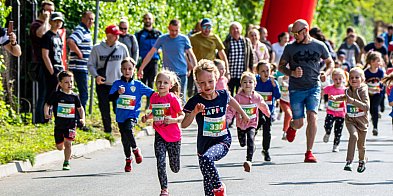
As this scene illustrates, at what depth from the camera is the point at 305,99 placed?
1429 centimetres

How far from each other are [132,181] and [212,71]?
90.2 inches

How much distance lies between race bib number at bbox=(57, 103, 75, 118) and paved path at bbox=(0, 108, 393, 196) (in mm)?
654

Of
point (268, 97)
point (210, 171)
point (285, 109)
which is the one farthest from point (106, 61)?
point (210, 171)

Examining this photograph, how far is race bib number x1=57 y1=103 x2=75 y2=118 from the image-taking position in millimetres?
13562

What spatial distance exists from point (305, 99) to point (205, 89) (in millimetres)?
4209

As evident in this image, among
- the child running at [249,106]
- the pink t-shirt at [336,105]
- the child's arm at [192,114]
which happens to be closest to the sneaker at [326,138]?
the pink t-shirt at [336,105]

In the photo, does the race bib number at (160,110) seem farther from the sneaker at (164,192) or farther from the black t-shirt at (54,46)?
the black t-shirt at (54,46)

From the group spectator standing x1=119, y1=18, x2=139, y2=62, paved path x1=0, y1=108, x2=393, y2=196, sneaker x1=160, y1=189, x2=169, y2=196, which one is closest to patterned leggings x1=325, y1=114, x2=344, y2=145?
paved path x1=0, y1=108, x2=393, y2=196

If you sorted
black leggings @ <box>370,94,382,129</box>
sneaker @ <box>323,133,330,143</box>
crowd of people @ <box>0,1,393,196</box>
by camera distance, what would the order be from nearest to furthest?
crowd of people @ <box>0,1,393,196</box> < sneaker @ <box>323,133,330,143</box> < black leggings @ <box>370,94,382,129</box>

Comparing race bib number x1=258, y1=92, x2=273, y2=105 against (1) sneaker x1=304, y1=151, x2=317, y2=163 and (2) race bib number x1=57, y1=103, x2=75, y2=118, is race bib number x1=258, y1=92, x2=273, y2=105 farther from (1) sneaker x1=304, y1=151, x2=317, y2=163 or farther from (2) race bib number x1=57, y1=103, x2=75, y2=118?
(2) race bib number x1=57, y1=103, x2=75, y2=118

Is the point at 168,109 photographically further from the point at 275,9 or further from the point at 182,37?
the point at 275,9

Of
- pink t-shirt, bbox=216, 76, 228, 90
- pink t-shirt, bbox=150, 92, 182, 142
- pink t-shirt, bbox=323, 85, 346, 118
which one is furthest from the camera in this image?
pink t-shirt, bbox=216, 76, 228, 90

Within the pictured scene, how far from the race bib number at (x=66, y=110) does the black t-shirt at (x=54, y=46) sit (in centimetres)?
310

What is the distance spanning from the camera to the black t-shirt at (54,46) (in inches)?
648
